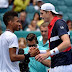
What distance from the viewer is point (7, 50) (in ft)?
15.3

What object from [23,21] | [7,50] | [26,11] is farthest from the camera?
[26,11]

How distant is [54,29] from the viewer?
4.49 meters

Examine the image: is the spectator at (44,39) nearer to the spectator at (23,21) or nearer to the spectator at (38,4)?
the spectator at (23,21)

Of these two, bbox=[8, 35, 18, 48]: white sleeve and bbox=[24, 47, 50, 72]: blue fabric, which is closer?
bbox=[8, 35, 18, 48]: white sleeve

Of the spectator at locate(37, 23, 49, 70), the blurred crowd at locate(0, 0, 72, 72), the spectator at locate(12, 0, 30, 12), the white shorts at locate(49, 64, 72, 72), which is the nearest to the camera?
the white shorts at locate(49, 64, 72, 72)

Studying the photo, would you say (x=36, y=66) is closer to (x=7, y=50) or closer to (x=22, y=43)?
(x=7, y=50)

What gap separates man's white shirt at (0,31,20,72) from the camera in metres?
4.59

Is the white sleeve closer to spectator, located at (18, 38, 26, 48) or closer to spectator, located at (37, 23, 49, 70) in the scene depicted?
spectator, located at (37, 23, 49, 70)

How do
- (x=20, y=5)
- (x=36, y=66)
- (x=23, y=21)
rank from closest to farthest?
(x=36, y=66) < (x=23, y=21) < (x=20, y=5)

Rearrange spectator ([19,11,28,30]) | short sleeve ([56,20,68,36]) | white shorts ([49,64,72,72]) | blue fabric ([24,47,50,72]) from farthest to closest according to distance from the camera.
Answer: spectator ([19,11,28,30])
blue fabric ([24,47,50,72])
white shorts ([49,64,72,72])
short sleeve ([56,20,68,36])

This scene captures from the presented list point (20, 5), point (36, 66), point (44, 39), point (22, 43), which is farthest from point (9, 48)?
point (20, 5)

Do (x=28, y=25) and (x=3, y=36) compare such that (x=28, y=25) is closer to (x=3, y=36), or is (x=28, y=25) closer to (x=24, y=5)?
(x=24, y=5)

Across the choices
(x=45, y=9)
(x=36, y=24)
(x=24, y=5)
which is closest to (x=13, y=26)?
(x=45, y=9)

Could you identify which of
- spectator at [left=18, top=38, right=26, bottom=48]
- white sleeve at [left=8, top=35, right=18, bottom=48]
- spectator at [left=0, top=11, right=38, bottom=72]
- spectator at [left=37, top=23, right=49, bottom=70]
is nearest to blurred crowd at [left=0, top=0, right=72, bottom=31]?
spectator at [left=18, top=38, right=26, bottom=48]
